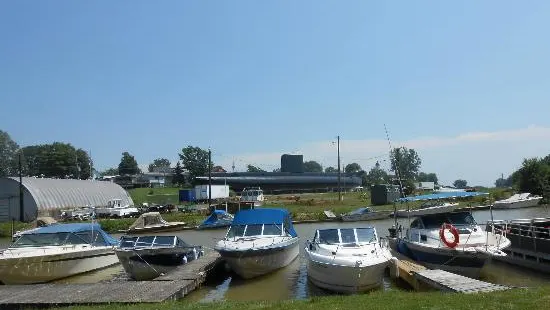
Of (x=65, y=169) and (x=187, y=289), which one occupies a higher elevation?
(x=65, y=169)

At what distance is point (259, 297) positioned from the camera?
19.3m

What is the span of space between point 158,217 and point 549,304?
145ft

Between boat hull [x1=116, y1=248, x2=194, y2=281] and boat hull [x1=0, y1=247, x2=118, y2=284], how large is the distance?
10.9 feet

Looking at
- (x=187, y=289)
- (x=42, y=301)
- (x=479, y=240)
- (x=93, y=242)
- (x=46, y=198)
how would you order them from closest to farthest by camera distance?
(x=42, y=301), (x=187, y=289), (x=479, y=240), (x=93, y=242), (x=46, y=198)

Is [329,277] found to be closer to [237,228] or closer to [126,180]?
[237,228]

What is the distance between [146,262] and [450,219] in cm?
1300

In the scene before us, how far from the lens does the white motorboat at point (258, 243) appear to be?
22125 millimetres

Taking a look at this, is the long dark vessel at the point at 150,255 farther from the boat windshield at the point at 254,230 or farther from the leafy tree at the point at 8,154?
the leafy tree at the point at 8,154

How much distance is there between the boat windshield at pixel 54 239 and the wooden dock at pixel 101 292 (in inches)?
252

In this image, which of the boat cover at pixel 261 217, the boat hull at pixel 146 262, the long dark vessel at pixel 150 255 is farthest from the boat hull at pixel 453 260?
the boat hull at pixel 146 262

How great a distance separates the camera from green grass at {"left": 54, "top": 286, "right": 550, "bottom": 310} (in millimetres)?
11505

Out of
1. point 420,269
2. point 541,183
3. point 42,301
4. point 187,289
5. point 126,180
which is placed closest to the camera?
point 42,301

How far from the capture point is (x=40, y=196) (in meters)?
63.7

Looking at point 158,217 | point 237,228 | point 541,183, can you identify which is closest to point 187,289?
point 237,228
